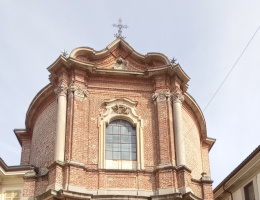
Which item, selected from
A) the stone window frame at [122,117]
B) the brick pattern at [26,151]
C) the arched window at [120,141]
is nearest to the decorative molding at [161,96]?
the stone window frame at [122,117]

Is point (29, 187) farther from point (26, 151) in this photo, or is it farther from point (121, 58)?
point (121, 58)

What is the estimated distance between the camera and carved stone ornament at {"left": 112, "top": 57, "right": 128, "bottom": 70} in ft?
72.3

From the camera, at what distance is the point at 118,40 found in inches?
885

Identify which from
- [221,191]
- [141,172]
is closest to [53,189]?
[141,172]

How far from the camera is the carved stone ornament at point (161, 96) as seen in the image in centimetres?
2086

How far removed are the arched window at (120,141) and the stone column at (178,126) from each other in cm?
185

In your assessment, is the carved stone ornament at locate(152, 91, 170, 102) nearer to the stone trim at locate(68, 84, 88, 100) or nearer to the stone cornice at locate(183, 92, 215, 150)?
the stone cornice at locate(183, 92, 215, 150)

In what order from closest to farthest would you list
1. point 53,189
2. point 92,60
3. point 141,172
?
point 53,189, point 141,172, point 92,60

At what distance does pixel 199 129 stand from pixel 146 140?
5.21 meters

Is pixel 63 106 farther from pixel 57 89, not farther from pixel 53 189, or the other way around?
pixel 53 189

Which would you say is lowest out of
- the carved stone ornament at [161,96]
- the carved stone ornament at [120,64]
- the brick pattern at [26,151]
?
the brick pattern at [26,151]

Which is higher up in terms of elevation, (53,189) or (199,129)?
(199,129)

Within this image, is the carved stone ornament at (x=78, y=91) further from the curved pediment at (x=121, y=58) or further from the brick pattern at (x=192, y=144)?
the brick pattern at (x=192, y=144)

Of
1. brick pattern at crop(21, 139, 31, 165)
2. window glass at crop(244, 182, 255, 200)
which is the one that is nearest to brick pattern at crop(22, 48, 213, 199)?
window glass at crop(244, 182, 255, 200)
